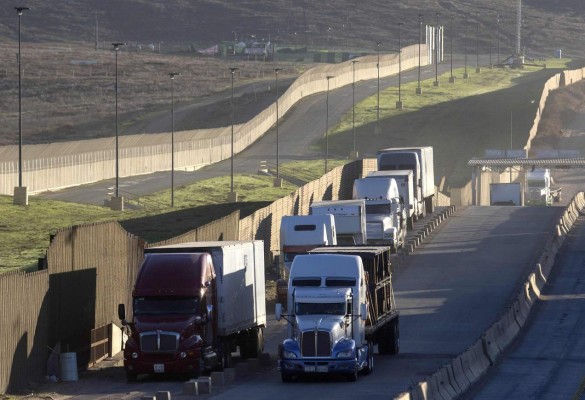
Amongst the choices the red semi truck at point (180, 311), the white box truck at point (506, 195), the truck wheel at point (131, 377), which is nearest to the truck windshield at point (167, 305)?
the red semi truck at point (180, 311)

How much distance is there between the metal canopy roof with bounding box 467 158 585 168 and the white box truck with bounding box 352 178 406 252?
39.7 m

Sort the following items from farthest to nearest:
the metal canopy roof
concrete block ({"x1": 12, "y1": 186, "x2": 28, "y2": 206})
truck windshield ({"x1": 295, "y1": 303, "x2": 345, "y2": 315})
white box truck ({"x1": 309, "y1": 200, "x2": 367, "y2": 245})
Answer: the metal canopy roof < concrete block ({"x1": 12, "y1": 186, "x2": 28, "y2": 206}) < white box truck ({"x1": 309, "y1": 200, "x2": 367, "y2": 245}) < truck windshield ({"x1": 295, "y1": 303, "x2": 345, "y2": 315})

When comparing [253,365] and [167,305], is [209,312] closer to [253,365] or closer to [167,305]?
[167,305]

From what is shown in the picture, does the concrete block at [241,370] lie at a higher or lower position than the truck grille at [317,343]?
lower

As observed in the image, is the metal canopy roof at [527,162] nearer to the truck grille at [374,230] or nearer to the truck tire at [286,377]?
the truck grille at [374,230]

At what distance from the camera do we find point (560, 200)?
129 meters

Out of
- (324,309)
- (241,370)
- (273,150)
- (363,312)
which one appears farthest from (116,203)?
(273,150)

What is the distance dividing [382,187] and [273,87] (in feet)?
335

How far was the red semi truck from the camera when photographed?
3875cm

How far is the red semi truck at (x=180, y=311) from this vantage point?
3875 cm

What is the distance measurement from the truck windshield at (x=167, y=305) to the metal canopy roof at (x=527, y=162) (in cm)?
7479

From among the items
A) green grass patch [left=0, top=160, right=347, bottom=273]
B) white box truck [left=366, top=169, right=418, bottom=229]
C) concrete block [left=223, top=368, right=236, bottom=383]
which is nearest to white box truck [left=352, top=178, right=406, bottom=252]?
white box truck [left=366, top=169, right=418, bottom=229]

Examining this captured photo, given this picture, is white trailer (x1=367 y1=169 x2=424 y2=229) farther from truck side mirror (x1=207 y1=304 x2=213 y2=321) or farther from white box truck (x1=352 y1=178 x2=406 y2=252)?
truck side mirror (x1=207 y1=304 x2=213 y2=321)

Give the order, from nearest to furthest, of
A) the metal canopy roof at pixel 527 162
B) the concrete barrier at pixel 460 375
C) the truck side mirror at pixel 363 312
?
the concrete barrier at pixel 460 375, the truck side mirror at pixel 363 312, the metal canopy roof at pixel 527 162
